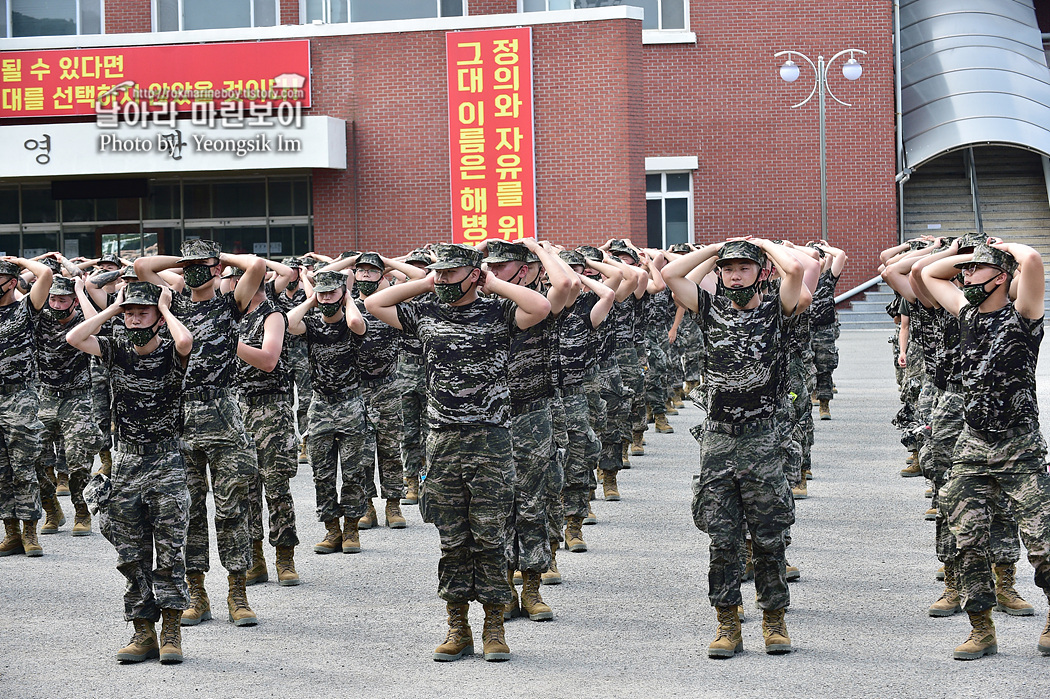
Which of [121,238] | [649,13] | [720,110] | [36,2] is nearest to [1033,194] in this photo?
[720,110]

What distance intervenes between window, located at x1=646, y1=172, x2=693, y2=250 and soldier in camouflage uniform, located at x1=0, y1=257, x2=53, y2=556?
2547cm

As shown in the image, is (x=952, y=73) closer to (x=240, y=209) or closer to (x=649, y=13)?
(x=649, y=13)

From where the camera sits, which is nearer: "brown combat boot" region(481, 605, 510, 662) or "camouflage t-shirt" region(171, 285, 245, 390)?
"brown combat boot" region(481, 605, 510, 662)

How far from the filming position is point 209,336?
8.47 meters

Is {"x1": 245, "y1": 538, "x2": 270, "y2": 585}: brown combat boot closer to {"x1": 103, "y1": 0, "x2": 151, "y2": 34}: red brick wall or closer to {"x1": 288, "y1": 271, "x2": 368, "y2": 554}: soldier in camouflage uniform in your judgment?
{"x1": 288, "y1": 271, "x2": 368, "y2": 554}: soldier in camouflage uniform

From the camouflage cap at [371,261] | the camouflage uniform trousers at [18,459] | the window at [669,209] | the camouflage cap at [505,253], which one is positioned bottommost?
the camouflage uniform trousers at [18,459]

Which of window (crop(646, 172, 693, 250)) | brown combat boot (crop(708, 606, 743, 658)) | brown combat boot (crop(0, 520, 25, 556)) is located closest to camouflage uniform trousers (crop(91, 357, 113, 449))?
brown combat boot (crop(0, 520, 25, 556))

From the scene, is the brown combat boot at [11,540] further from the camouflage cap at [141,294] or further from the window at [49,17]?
the window at [49,17]

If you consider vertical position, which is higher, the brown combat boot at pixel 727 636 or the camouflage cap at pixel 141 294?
the camouflage cap at pixel 141 294

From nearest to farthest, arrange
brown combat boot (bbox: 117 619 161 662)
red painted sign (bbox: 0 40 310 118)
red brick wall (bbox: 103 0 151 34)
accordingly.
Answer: brown combat boot (bbox: 117 619 161 662) < red painted sign (bbox: 0 40 310 118) < red brick wall (bbox: 103 0 151 34)

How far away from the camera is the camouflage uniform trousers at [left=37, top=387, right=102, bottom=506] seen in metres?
11.7

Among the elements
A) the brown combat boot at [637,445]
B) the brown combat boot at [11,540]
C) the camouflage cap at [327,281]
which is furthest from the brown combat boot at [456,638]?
the brown combat boot at [637,445]

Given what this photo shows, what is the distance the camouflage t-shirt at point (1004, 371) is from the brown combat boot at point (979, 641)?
109 centimetres

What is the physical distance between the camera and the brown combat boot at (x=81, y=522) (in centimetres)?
1177
